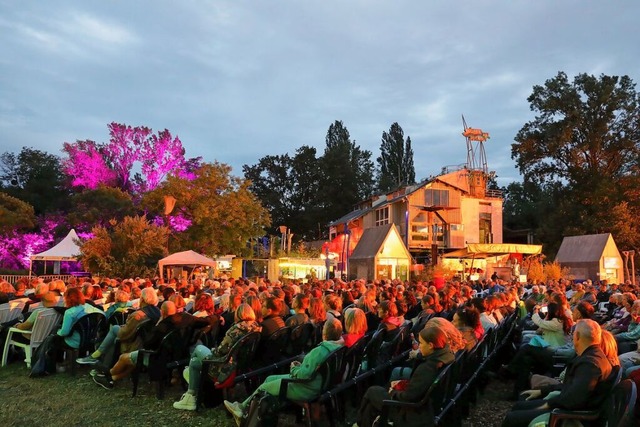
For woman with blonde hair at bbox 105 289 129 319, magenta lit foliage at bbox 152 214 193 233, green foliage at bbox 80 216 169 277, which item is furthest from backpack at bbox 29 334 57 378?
magenta lit foliage at bbox 152 214 193 233

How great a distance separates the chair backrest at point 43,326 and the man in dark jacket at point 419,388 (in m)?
5.51

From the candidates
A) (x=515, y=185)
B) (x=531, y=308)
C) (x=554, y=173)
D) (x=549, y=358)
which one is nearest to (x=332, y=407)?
(x=549, y=358)

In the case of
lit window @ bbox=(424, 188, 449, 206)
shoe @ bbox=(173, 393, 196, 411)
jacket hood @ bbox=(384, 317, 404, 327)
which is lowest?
shoe @ bbox=(173, 393, 196, 411)

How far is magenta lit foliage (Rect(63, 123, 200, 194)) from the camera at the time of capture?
39.8m

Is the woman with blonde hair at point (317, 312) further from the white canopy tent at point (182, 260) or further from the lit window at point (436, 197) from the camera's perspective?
the lit window at point (436, 197)

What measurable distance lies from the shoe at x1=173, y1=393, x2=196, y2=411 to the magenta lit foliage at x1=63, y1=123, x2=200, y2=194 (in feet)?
117

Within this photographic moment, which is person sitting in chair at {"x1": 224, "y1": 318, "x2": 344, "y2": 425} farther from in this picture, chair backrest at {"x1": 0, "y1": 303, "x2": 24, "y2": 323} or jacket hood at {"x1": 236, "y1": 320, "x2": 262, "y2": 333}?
chair backrest at {"x1": 0, "y1": 303, "x2": 24, "y2": 323}

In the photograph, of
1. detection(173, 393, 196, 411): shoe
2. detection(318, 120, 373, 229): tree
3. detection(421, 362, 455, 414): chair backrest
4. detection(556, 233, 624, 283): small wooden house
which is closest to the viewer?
detection(421, 362, 455, 414): chair backrest

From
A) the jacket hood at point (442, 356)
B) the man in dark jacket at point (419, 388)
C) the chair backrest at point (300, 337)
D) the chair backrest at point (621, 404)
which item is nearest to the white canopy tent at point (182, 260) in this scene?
the chair backrest at point (300, 337)

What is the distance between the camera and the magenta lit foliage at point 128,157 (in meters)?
39.8

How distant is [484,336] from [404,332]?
1.06 metres

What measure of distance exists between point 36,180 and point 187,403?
1748 inches

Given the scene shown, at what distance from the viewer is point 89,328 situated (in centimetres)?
786

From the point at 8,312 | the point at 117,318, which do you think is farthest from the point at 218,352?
the point at 8,312
